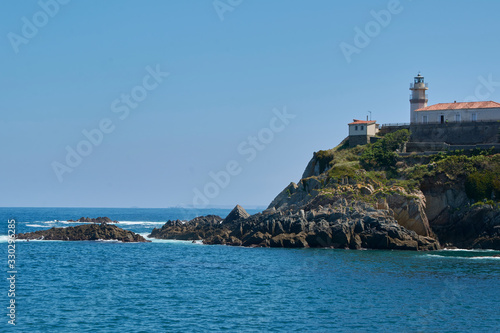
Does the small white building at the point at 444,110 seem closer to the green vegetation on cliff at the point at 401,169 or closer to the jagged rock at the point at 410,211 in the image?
the green vegetation on cliff at the point at 401,169

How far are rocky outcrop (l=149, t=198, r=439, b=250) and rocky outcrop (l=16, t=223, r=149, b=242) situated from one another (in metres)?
15.1

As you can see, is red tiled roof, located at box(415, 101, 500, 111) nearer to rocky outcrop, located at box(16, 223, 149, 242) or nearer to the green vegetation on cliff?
the green vegetation on cliff

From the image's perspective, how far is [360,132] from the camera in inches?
3290

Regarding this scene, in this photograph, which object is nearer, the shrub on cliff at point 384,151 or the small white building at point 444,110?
the shrub on cliff at point 384,151

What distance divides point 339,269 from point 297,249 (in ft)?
47.0

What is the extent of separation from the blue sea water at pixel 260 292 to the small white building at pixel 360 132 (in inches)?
996

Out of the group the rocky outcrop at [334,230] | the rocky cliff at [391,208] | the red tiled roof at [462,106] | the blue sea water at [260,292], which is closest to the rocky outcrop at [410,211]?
the rocky cliff at [391,208]

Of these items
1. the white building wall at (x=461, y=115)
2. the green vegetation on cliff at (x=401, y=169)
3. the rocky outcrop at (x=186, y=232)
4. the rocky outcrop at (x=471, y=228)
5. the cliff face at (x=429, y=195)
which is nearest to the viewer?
the rocky outcrop at (x=471, y=228)

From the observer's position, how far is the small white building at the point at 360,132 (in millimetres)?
83250

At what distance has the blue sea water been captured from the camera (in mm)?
32188

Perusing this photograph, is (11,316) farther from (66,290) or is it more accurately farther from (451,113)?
(451,113)

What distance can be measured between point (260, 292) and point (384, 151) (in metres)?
39.1

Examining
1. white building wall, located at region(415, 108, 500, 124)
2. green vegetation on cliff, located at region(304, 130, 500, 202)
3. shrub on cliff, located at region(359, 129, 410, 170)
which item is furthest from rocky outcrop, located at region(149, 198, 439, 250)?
white building wall, located at region(415, 108, 500, 124)

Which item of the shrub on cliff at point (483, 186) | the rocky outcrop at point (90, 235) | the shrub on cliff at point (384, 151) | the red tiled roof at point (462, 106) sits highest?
the red tiled roof at point (462, 106)
